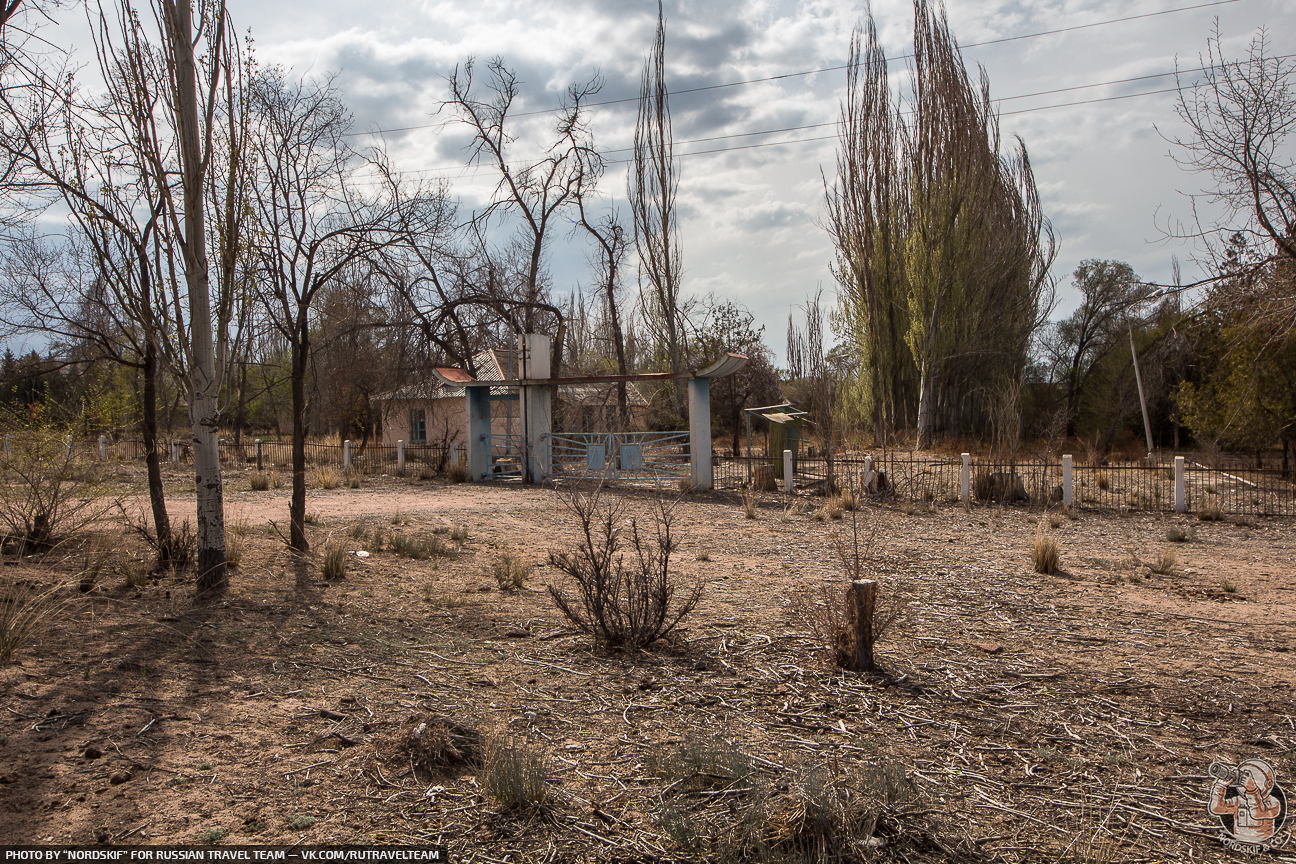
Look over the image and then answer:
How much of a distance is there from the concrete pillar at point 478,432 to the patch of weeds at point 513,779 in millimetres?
17362

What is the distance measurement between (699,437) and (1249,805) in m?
14.2

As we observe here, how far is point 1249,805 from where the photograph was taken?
3.20m

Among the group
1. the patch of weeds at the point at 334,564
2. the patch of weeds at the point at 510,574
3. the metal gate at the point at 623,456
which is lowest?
the patch of weeds at the point at 510,574

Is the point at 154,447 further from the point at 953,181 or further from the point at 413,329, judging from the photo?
the point at 953,181

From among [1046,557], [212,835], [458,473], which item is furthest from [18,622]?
[458,473]

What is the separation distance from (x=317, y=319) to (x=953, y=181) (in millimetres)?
22619

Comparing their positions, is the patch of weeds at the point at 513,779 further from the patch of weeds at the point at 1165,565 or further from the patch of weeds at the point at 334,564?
the patch of weeds at the point at 1165,565

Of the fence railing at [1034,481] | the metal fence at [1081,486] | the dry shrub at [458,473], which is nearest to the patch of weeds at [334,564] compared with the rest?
the fence railing at [1034,481]

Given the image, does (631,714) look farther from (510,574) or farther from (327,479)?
(327,479)

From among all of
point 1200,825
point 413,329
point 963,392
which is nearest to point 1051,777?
point 1200,825

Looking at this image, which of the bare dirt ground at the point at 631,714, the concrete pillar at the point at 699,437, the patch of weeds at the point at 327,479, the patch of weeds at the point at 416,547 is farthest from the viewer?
the patch of weeds at the point at 327,479

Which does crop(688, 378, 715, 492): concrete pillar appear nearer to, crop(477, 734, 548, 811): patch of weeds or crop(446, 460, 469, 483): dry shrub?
crop(446, 460, 469, 483): dry shrub

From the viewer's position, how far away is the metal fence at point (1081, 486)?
1424cm

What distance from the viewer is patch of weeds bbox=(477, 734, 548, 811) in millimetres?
3123
